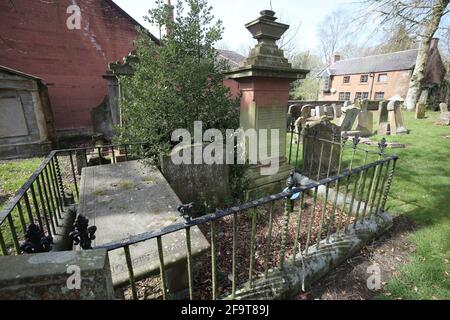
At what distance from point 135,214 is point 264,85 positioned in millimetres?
3233

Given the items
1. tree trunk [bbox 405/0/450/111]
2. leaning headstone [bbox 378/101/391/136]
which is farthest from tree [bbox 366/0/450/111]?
leaning headstone [bbox 378/101/391/136]

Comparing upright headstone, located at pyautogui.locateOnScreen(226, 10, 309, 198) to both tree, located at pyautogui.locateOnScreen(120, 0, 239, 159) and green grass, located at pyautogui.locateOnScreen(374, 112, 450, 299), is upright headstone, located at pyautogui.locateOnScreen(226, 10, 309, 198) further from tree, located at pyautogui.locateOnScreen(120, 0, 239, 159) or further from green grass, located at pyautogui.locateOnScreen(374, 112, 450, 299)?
green grass, located at pyautogui.locateOnScreen(374, 112, 450, 299)

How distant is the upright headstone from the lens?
4.29 meters

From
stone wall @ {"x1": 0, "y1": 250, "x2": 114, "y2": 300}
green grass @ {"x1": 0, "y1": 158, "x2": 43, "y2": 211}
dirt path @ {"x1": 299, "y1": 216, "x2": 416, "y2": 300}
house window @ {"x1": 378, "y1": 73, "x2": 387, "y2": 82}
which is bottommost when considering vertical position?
dirt path @ {"x1": 299, "y1": 216, "x2": 416, "y2": 300}

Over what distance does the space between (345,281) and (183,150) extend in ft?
9.08

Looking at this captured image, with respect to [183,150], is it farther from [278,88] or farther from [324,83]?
[324,83]

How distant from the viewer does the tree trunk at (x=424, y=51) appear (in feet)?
44.3

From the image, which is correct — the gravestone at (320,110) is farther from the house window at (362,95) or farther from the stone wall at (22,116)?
the house window at (362,95)

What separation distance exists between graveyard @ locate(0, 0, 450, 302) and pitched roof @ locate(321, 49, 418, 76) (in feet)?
75.4

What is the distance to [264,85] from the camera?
4.45m

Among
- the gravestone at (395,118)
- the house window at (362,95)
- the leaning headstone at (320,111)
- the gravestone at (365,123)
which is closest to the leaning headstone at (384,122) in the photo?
the gravestone at (395,118)

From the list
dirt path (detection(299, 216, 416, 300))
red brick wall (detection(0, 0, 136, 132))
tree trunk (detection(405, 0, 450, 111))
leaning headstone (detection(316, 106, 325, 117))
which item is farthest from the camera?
leaning headstone (detection(316, 106, 325, 117))

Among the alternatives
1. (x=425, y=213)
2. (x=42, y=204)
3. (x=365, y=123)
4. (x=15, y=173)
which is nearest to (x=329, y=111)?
(x=365, y=123)
